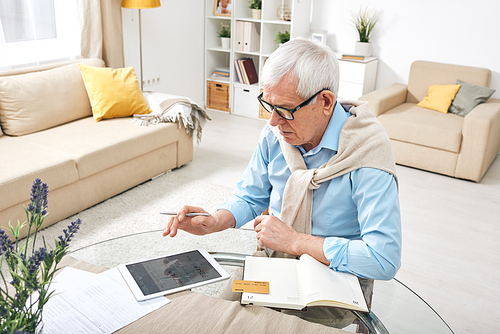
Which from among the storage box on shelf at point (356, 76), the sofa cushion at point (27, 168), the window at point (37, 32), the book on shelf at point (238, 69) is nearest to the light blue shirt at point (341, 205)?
the sofa cushion at point (27, 168)

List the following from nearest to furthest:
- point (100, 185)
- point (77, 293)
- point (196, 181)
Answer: point (77, 293) < point (100, 185) < point (196, 181)

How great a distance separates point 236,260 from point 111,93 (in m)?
2.32

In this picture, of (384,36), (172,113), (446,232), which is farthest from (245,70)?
(446,232)

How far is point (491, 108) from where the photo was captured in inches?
136

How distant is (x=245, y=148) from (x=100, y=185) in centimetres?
152

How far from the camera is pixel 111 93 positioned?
10.4ft

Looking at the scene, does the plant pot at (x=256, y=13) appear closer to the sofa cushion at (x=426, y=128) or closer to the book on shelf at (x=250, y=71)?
the book on shelf at (x=250, y=71)

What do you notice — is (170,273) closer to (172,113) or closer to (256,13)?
(172,113)

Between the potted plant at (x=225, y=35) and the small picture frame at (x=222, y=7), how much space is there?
0.46 ft

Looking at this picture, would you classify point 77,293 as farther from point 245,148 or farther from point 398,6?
point 398,6

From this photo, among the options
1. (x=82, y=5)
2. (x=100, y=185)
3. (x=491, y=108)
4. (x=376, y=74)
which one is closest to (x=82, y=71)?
(x=82, y=5)

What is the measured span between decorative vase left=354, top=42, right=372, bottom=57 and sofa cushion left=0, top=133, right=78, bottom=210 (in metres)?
3.00

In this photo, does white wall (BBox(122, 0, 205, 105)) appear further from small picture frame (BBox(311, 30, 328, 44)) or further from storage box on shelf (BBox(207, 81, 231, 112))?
small picture frame (BBox(311, 30, 328, 44))

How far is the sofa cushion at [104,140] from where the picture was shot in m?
2.62
